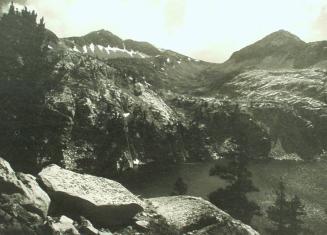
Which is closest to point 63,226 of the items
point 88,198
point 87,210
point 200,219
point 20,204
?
point 20,204

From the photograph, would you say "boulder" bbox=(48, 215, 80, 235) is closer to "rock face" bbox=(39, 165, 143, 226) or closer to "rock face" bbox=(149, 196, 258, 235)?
"rock face" bbox=(39, 165, 143, 226)

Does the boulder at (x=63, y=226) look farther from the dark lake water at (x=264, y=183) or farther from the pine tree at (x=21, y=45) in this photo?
the pine tree at (x=21, y=45)

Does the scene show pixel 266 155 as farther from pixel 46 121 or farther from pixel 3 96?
pixel 3 96

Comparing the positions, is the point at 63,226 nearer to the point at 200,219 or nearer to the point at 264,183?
the point at 200,219

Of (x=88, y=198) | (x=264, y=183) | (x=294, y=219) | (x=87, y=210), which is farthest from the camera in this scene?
(x=264, y=183)

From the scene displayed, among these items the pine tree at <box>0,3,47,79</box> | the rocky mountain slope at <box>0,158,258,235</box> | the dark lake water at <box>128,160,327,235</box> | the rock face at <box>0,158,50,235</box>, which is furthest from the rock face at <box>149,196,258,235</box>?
the pine tree at <box>0,3,47,79</box>
